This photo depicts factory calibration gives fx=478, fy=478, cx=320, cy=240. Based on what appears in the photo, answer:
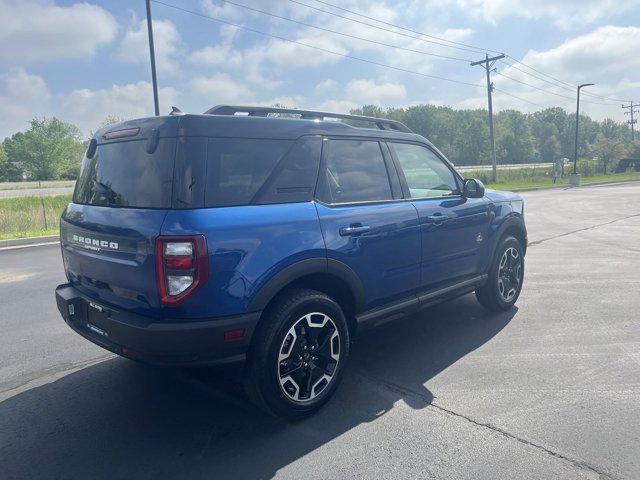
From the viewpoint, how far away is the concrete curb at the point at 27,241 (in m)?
11.3

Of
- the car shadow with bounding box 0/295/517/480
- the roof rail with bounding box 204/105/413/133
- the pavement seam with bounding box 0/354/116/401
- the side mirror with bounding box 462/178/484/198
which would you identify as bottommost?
the car shadow with bounding box 0/295/517/480

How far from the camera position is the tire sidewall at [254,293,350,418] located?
2900 mm

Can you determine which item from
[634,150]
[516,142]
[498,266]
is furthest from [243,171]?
[516,142]

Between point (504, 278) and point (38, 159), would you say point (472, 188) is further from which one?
point (38, 159)

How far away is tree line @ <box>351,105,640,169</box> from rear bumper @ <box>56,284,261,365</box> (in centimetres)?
9059

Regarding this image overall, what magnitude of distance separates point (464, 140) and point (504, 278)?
351 feet

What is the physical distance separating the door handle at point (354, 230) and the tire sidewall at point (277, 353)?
0.46 meters

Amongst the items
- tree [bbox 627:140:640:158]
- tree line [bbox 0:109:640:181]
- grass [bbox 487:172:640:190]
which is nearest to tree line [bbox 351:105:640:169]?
tree line [bbox 0:109:640:181]

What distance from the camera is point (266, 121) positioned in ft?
10.2

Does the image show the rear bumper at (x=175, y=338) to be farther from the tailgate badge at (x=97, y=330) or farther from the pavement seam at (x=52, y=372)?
the pavement seam at (x=52, y=372)

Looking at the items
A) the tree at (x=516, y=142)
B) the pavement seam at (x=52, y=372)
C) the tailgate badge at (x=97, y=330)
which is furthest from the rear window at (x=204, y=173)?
the tree at (x=516, y=142)

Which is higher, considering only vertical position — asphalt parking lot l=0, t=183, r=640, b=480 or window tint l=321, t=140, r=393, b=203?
window tint l=321, t=140, r=393, b=203

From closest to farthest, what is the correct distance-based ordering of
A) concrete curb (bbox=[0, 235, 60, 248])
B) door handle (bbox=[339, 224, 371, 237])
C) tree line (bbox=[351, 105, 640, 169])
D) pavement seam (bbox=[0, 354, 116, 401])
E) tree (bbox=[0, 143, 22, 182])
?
door handle (bbox=[339, 224, 371, 237]) → pavement seam (bbox=[0, 354, 116, 401]) → concrete curb (bbox=[0, 235, 60, 248]) → tree (bbox=[0, 143, 22, 182]) → tree line (bbox=[351, 105, 640, 169])

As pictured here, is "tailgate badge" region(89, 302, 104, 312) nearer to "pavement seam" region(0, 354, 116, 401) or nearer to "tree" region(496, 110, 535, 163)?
"pavement seam" region(0, 354, 116, 401)
